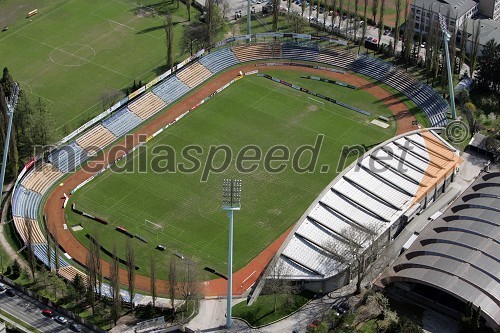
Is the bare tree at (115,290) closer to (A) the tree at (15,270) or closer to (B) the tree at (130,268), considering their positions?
(B) the tree at (130,268)

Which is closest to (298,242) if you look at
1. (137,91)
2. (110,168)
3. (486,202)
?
(486,202)

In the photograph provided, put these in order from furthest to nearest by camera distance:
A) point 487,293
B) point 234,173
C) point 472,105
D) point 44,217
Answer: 1. point 472,105
2. point 234,173
3. point 44,217
4. point 487,293

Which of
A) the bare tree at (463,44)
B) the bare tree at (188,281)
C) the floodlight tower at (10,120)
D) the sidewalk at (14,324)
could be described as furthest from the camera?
the bare tree at (463,44)

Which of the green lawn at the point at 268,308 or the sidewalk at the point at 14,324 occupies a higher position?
the green lawn at the point at 268,308

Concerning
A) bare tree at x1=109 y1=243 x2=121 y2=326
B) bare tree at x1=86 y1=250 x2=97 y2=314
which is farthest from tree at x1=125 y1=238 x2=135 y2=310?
bare tree at x1=86 y1=250 x2=97 y2=314

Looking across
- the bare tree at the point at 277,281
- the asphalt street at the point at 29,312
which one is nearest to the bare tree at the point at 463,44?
the bare tree at the point at 277,281

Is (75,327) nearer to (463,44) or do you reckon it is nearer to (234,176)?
(234,176)

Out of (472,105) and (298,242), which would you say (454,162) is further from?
(298,242)
